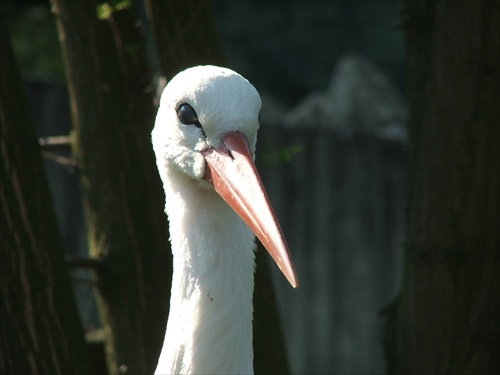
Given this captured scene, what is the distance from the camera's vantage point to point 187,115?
3598 millimetres

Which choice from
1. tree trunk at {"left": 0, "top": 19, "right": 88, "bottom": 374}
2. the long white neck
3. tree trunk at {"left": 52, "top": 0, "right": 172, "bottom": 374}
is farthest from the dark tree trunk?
the long white neck

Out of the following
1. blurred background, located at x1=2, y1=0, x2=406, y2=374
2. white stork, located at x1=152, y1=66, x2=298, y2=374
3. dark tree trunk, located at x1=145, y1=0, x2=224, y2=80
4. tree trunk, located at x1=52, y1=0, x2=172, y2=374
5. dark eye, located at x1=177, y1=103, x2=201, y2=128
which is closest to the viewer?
white stork, located at x1=152, y1=66, x2=298, y2=374

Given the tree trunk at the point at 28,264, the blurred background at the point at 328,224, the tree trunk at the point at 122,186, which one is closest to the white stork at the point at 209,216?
the tree trunk at the point at 28,264

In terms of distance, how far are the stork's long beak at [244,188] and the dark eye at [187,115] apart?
0.12 metres

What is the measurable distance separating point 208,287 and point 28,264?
1088 mm

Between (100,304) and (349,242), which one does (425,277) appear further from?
(349,242)

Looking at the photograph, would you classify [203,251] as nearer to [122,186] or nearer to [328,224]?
[122,186]

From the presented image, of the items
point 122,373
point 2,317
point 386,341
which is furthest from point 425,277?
Result: point 2,317

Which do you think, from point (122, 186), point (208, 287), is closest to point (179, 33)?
point (122, 186)

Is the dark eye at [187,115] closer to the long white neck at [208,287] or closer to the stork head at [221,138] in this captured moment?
the stork head at [221,138]

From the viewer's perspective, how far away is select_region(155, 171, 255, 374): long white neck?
3576 mm

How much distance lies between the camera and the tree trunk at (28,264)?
4281mm

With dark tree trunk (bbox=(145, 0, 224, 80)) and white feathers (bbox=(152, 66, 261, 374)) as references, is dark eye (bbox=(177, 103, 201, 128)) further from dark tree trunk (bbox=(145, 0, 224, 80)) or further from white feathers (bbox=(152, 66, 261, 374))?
dark tree trunk (bbox=(145, 0, 224, 80))

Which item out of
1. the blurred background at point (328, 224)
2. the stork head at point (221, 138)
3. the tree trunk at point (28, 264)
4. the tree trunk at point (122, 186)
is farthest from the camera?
the blurred background at point (328, 224)
